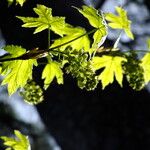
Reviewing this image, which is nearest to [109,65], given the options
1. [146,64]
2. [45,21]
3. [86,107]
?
[146,64]

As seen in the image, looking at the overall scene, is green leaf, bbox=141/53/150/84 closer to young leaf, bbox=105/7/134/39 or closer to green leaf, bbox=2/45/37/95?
young leaf, bbox=105/7/134/39

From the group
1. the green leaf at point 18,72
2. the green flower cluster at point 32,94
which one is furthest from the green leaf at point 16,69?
the green flower cluster at point 32,94

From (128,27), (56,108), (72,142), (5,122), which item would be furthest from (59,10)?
(5,122)

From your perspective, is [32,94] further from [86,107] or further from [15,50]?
[86,107]

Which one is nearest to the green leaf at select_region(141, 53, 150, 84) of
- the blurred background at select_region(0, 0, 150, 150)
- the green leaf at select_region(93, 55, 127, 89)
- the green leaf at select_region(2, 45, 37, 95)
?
the green leaf at select_region(93, 55, 127, 89)

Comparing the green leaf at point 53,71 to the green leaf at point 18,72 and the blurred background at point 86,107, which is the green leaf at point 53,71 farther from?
the blurred background at point 86,107

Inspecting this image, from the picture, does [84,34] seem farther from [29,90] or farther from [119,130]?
[119,130]
